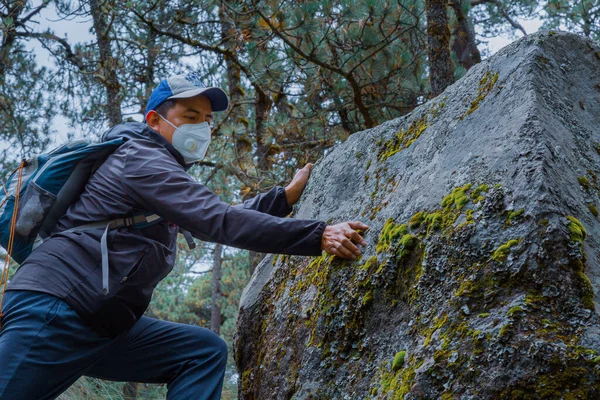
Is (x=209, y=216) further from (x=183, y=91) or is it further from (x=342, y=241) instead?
(x=183, y=91)

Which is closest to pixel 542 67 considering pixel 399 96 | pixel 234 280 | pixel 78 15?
pixel 399 96

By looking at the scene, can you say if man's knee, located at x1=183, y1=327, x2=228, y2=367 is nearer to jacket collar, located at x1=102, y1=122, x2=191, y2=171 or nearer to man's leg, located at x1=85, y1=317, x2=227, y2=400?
man's leg, located at x1=85, y1=317, x2=227, y2=400

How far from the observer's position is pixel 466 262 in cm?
201

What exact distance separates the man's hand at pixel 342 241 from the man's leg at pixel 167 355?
71 cm

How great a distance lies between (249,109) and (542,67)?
9.92 m

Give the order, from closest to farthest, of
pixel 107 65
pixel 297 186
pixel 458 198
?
pixel 458 198 < pixel 297 186 < pixel 107 65

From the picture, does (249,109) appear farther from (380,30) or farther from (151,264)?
(151,264)

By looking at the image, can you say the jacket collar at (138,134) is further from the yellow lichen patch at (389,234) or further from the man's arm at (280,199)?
the yellow lichen patch at (389,234)

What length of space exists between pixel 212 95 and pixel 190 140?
0.25 meters

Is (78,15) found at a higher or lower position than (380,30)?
higher

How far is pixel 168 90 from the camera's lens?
287cm

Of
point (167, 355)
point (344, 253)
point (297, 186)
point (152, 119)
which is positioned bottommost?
point (167, 355)

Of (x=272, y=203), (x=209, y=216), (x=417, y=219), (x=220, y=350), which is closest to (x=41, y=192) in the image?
(x=209, y=216)

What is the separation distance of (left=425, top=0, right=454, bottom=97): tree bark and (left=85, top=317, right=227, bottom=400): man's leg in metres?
3.09
